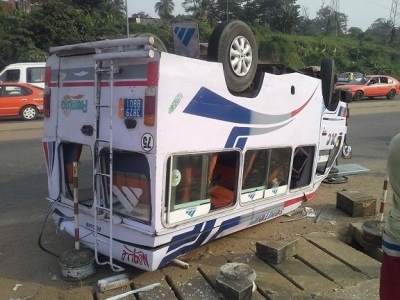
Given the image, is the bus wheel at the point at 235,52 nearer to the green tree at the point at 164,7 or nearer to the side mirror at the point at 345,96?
the side mirror at the point at 345,96

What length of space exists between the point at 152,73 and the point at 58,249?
8.74 ft

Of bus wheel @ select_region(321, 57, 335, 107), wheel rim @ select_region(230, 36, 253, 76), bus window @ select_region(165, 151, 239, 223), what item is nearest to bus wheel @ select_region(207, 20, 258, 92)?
wheel rim @ select_region(230, 36, 253, 76)

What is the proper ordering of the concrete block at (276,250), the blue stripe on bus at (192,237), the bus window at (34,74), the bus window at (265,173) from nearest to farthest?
the blue stripe on bus at (192,237), the concrete block at (276,250), the bus window at (265,173), the bus window at (34,74)

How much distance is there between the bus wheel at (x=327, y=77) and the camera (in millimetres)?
5902

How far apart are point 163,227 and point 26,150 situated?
24.5ft

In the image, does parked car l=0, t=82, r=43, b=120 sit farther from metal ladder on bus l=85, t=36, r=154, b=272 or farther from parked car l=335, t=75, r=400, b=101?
parked car l=335, t=75, r=400, b=101

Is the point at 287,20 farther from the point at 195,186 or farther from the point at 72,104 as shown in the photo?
the point at 195,186

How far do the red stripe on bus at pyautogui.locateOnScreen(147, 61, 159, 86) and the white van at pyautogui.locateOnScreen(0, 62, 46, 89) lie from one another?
15.2 meters

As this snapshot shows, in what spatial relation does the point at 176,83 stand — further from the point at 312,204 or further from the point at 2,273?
the point at 312,204

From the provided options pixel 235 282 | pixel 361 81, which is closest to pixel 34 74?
pixel 235 282

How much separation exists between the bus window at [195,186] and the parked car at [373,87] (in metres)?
21.2

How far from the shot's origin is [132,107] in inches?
139

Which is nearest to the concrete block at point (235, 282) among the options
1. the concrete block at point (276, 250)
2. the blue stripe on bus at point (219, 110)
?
the concrete block at point (276, 250)

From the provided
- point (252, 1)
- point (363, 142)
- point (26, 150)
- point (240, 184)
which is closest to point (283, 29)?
point (252, 1)
